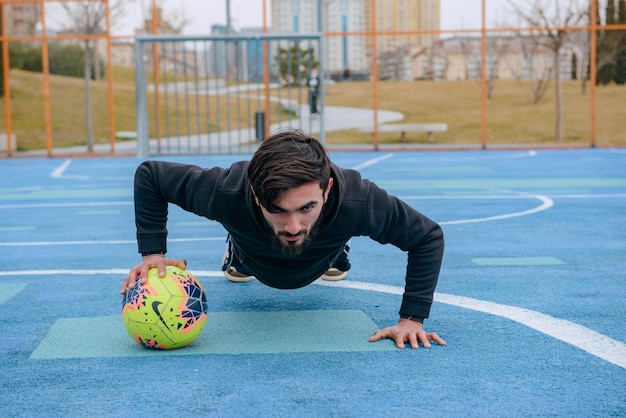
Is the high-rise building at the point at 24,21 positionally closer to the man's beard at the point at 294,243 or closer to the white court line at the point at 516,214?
the white court line at the point at 516,214

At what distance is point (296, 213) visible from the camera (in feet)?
9.97

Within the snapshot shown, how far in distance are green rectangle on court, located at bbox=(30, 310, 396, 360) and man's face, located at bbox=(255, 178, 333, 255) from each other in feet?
1.99

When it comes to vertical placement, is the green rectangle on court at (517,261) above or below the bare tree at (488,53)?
below

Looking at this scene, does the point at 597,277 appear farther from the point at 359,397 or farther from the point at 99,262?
the point at 99,262

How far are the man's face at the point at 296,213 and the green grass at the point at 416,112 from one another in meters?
22.2

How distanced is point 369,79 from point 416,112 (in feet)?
16.9

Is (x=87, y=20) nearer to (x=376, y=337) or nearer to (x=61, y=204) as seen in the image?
(x=61, y=204)

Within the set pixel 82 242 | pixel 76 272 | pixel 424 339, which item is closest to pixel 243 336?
pixel 424 339

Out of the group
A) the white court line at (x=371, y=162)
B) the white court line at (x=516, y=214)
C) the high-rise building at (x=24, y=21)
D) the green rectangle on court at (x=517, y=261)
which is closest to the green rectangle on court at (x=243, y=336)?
the green rectangle on court at (x=517, y=261)

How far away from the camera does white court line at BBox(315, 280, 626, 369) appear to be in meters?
3.45

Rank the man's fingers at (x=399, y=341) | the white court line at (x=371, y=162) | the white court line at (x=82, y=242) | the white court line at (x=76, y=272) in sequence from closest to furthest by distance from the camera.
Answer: the man's fingers at (x=399, y=341) → the white court line at (x=76, y=272) → the white court line at (x=82, y=242) → the white court line at (x=371, y=162)

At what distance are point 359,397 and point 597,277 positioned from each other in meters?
2.80

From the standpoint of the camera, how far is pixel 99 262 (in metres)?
5.90

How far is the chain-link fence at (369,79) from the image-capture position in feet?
63.0
